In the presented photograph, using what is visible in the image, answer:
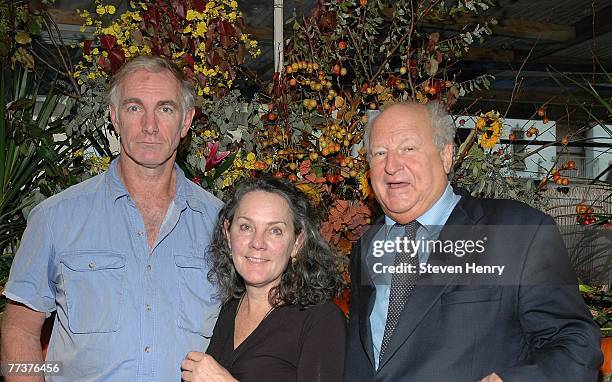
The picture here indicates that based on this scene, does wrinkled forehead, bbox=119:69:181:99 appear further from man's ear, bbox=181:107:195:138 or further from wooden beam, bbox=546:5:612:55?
wooden beam, bbox=546:5:612:55

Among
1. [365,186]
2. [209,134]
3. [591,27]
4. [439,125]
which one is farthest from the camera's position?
[591,27]

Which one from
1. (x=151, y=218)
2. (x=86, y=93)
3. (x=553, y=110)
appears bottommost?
(x=151, y=218)

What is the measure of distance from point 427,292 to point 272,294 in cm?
54

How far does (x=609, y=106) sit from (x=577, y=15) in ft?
8.93

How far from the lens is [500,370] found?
204 centimetres

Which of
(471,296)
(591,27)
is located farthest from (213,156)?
(591,27)

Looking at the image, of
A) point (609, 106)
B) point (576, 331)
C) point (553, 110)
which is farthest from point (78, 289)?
point (553, 110)

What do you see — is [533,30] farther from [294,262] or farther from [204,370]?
[204,370]

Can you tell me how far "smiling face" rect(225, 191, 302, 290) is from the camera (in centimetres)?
239

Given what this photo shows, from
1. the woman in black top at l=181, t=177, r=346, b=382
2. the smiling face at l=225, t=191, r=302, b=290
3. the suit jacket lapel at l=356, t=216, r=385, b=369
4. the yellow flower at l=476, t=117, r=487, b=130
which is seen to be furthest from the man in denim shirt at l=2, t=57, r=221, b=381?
the yellow flower at l=476, t=117, r=487, b=130

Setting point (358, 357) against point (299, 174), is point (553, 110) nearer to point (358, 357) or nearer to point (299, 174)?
point (299, 174)

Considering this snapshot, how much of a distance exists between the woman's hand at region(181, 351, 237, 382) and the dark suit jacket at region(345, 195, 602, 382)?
0.38 metres

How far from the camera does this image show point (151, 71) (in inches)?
105

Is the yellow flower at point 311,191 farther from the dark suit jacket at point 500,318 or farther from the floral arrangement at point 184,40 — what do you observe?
→ the dark suit jacket at point 500,318
